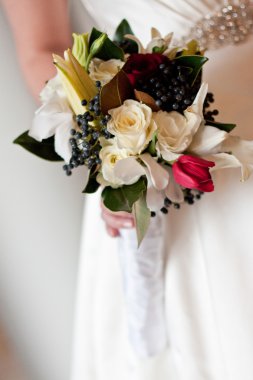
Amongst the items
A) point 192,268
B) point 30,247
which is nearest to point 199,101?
point 192,268

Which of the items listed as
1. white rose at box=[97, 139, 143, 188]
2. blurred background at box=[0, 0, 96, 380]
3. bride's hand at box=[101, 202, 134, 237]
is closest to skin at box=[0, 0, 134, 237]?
bride's hand at box=[101, 202, 134, 237]

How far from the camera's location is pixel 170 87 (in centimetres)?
51

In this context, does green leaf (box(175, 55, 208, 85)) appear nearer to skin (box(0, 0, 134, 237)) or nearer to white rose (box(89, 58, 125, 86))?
white rose (box(89, 58, 125, 86))

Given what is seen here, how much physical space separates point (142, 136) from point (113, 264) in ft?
1.60

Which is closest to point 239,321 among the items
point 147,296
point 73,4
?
point 147,296

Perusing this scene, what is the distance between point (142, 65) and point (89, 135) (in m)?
0.11

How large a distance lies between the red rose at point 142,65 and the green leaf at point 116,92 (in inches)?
0.7

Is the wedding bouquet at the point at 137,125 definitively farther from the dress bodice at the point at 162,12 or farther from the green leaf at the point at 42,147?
the dress bodice at the point at 162,12

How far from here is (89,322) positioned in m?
0.96

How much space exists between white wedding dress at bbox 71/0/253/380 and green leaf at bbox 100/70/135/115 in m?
0.22

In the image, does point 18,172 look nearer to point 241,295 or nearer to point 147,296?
point 147,296

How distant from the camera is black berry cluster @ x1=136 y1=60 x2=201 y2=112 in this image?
1.67 ft

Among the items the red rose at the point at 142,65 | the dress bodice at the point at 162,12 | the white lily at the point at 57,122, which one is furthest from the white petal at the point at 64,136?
the dress bodice at the point at 162,12

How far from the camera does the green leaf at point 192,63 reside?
1.73 feet
